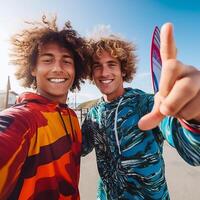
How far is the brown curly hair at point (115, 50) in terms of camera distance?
7.95 feet

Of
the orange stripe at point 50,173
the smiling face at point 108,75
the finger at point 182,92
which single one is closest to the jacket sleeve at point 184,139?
the finger at point 182,92

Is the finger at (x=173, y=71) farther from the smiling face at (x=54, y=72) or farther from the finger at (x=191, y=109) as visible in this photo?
the smiling face at (x=54, y=72)

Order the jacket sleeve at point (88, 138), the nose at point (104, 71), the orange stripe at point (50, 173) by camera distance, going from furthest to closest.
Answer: the nose at point (104, 71)
the jacket sleeve at point (88, 138)
the orange stripe at point (50, 173)

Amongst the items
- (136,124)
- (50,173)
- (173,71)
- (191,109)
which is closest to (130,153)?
(136,124)

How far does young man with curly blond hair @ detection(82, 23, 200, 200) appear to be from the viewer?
Result: 825 mm

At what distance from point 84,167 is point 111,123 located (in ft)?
13.7

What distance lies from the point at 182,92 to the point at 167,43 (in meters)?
0.19

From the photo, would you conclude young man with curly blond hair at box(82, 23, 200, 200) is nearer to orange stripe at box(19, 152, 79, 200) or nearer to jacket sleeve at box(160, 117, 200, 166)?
jacket sleeve at box(160, 117, 200, 166)

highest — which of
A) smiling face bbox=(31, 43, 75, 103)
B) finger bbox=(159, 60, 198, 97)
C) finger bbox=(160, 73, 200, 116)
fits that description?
finger bbox=(159, 60, 198, 97)

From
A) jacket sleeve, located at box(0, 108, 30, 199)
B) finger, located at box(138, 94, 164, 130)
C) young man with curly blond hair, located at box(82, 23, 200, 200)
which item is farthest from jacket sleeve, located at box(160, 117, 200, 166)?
jacket sleeve, located at box(0, 108, 30, 199)

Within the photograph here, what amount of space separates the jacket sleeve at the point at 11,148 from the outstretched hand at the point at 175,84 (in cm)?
77

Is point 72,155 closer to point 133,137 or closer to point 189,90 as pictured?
point 133,137

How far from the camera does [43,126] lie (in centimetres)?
152

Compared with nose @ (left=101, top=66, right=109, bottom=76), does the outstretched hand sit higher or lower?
higher
